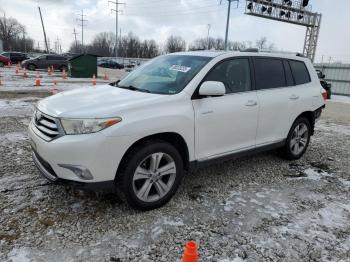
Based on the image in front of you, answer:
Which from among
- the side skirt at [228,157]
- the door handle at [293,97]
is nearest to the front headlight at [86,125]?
the side skirt at [228,157]

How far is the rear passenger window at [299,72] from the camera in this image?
17.4 ft

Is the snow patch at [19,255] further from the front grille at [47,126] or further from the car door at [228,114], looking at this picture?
the car door at [228,114]

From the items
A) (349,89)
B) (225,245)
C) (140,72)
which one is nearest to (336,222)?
(225,245)

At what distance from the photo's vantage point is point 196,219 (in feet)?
11.4

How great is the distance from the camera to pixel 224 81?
4.17 meters

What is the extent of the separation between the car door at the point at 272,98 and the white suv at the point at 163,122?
0.02 m

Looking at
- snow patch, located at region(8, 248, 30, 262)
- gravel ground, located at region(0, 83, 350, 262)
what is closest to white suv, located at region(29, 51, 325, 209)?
gravel ground, located at region(0, 83, 350, 262)

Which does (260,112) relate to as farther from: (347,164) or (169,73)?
(347,164)

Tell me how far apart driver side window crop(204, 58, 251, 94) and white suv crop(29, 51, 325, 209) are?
0.01 m

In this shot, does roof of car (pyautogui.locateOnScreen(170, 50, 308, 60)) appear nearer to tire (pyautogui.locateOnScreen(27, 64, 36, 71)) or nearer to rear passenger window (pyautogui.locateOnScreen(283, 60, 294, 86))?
rear passenger window (pyautogui.locateOnScreen(283, 60, 294, 86))

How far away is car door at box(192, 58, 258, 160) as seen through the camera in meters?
3.82

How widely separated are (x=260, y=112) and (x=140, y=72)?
1.83 metres

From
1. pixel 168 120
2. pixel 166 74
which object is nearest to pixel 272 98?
pixel 166 74

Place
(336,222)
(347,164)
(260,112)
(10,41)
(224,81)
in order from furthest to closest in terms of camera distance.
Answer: (10,41) → (347,164) → (260,112) → (224,81) → (336,222)
